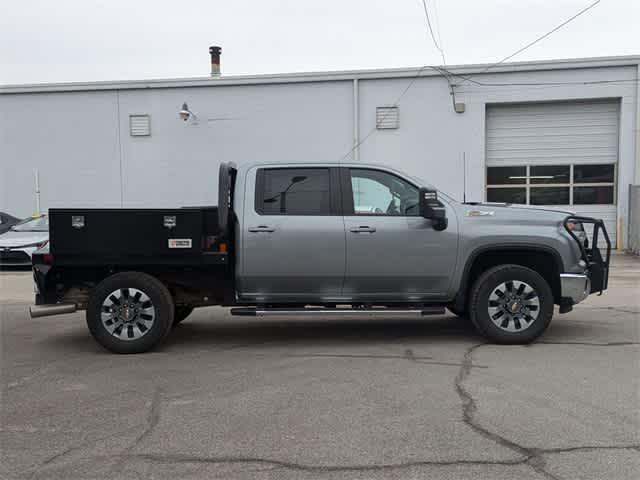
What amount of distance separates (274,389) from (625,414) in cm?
265

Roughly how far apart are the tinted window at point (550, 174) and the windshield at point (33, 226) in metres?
13.6

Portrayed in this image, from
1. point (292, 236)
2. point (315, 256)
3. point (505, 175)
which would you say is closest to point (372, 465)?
point (315, 256)

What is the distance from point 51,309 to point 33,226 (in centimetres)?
1059

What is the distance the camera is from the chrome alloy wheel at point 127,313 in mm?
6176

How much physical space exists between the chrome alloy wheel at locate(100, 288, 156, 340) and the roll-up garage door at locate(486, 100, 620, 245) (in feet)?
44.5

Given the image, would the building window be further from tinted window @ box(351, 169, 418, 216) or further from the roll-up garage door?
tinted window @ box(351, 169, 418, 216)

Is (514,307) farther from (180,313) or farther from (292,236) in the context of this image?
(180,313)

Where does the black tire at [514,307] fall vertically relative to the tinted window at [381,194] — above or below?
below

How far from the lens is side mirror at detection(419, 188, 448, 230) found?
6125 mm

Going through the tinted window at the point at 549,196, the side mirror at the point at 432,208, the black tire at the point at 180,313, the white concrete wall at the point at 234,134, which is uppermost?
the white concrete wall at the point at 234,134

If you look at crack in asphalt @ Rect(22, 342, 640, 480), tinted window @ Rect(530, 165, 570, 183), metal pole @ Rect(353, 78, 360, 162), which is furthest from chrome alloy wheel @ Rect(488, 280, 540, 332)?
tinted window @ Rect(530, 165, 570, 183)

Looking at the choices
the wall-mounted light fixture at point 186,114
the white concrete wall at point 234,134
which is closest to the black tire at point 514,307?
the white concrete wall at point 234,134

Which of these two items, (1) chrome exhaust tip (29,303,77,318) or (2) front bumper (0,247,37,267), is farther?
(2) front bumper (0,247,37,267)

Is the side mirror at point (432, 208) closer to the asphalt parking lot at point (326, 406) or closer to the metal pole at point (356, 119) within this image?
the asphalt parking lot at point (326, 406)
